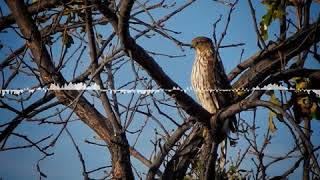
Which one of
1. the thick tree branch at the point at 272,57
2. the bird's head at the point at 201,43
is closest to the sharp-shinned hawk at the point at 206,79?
the bird's head at the point at 201,43

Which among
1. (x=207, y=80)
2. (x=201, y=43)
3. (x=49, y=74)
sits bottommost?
(x=49, y=74)

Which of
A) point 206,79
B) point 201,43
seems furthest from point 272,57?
point 201,43

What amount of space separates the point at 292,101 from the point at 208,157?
59 centimetres

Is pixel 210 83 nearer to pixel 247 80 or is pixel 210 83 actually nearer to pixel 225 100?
pixel 225 100

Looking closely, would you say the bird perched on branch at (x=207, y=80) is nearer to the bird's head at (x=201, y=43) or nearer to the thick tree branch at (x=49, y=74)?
the bird's head at (x=201, y=43)

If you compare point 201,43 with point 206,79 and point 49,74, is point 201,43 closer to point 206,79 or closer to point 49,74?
point 206,79

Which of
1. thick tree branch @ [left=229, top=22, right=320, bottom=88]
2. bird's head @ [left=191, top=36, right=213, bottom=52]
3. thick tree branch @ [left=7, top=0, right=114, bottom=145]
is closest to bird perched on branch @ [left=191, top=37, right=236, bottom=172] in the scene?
bird's head @ [left=191, top=36, right=213, bottom=52]

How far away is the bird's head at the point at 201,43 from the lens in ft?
15.1

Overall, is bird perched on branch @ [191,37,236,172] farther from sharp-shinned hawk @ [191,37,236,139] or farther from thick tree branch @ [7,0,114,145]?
thick tree branch @ [7,0,114,145]

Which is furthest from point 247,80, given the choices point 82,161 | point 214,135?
point 82,161

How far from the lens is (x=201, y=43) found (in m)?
4.65

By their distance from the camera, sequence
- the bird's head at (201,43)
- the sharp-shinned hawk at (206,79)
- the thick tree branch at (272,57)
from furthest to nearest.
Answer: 1. the bird's head at (201,43)
2. the sharp-shinned hawk at (206,79)
3. the thick tree branch at (272,57)

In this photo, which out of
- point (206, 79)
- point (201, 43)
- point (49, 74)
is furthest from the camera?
point (201, 43)

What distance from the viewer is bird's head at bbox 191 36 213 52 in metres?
4.60
